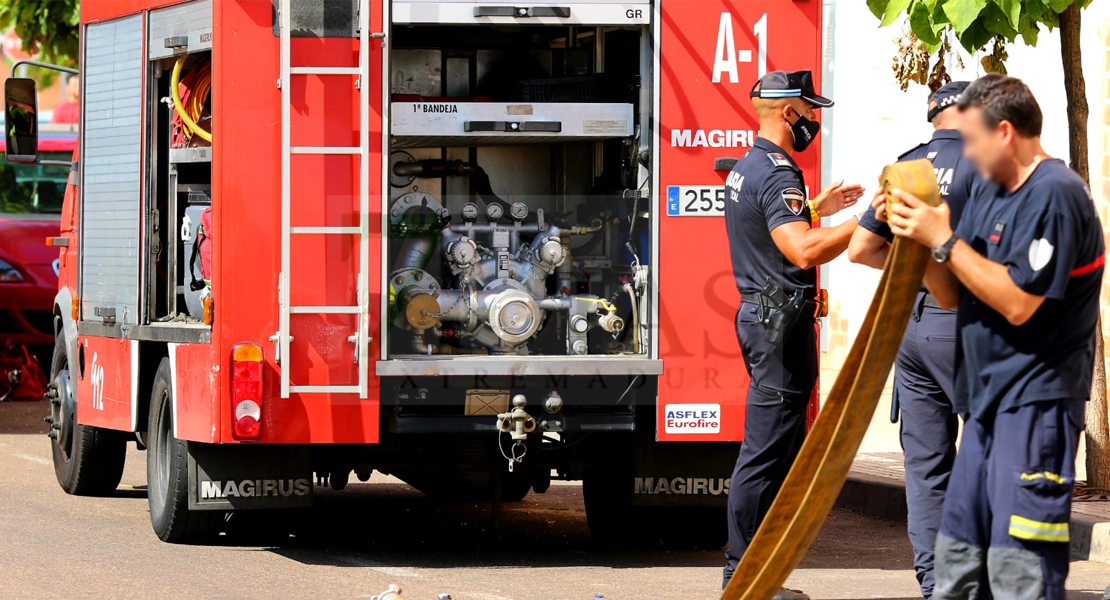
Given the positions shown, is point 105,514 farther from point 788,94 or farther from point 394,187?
point 788,94

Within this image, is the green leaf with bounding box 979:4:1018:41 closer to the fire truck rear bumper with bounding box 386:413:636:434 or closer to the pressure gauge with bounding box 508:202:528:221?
the pressure gauge with bounding box 508:202:528:221

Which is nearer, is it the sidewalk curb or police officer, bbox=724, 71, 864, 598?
police officer, bbox=724, 71, 864, 598

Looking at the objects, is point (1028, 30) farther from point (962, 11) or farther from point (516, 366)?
point (516, 366)

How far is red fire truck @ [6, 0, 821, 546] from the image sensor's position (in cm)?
743

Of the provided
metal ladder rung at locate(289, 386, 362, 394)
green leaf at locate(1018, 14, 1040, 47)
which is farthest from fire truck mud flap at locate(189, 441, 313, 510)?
green leaf at locate(1018, 14, 1040, 47)

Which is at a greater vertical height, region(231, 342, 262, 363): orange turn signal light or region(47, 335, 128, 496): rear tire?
region(231, 342, 262, 363): orange turn signal light

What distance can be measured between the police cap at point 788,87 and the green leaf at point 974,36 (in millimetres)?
1999

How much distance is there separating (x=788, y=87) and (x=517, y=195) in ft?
8.18

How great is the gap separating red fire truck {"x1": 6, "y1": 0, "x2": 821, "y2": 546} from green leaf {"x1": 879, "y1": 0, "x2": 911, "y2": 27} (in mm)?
627

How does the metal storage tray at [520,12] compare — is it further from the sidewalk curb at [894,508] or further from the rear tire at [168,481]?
the sidewalk curb at [894,508]

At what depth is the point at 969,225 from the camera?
4613 millimetres

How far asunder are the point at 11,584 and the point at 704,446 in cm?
313

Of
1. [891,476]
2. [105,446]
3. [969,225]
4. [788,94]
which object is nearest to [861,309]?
[891,476]

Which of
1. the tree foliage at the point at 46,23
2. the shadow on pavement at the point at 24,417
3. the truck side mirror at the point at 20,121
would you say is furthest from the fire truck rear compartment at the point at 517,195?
the tree foliage at the point at 46,23
